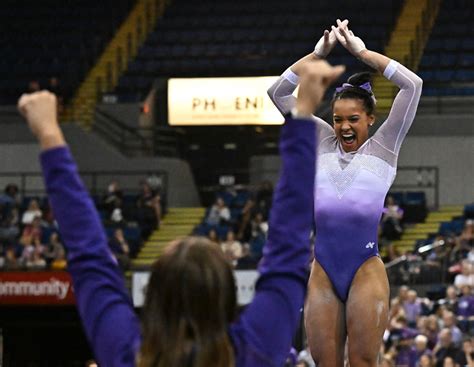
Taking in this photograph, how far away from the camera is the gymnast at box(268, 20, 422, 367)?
6.02 metres

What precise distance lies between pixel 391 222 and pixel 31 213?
19.2ft

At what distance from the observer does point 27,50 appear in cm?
2631

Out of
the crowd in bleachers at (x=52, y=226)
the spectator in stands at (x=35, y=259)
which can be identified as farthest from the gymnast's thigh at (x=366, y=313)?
the spectator in stands at (x=35, y=259)

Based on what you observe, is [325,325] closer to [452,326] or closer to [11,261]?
[452,326]

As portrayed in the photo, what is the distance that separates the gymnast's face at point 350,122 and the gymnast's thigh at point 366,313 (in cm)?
57

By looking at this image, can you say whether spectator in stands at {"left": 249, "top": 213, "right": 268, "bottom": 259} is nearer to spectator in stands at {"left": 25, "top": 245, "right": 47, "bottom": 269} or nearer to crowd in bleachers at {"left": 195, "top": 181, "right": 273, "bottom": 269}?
crowd in bleachers at {"left": 195, "top": 181, "right": 273, "bottom": 269}

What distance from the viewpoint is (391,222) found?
2016 centimetres

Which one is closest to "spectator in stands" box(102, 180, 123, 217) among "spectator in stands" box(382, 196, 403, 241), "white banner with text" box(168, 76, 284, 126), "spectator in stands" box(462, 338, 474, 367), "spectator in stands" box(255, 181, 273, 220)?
"spectator in stands" box(255, 181, 273, 220)

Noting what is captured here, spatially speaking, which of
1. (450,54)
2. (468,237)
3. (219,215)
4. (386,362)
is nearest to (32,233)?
(219,215)

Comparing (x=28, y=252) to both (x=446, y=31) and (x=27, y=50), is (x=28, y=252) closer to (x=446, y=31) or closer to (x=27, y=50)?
(x=27, y=50)

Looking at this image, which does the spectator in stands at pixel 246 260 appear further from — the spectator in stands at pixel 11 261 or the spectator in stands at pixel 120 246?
the spectator in stands at pixel 11 261

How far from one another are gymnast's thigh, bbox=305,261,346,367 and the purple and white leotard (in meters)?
0.05

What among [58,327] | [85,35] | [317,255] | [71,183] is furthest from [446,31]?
[71,183]

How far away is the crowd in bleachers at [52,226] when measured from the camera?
772 inches
